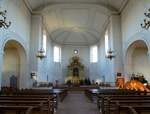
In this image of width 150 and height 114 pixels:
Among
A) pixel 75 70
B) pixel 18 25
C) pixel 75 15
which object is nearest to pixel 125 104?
pixel 18 25

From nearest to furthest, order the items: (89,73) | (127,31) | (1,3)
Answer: (1,3)
(127,31)
(89,73)

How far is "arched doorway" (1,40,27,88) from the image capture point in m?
16.4

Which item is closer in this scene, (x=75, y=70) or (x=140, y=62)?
(x=140, y=62)

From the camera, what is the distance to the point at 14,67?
17.1 m

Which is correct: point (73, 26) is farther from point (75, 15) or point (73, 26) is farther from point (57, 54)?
point (57, 54)

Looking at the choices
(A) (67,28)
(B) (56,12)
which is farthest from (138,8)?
(A) (67,28)

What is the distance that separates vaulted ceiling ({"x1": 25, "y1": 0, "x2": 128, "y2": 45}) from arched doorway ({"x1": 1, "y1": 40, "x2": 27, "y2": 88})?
12.8ft

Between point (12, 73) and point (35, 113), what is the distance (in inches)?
466

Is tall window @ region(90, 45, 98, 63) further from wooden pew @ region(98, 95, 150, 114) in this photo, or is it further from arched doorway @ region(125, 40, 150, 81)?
wooden pew @ region(98, 95, 150, 114)

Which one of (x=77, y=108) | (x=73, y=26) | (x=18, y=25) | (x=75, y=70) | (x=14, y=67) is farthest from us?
(x=75, y=70)

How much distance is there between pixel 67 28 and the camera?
2486 cm

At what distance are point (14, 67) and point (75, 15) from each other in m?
7.65

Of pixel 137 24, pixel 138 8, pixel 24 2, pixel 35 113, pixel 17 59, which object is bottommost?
pixel 35 113

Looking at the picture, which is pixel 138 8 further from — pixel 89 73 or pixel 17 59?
pixel 89 73
